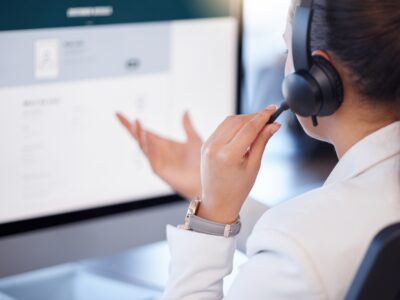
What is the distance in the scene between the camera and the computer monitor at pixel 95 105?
3.50 ft

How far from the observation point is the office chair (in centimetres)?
63

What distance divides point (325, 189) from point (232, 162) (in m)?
0.12

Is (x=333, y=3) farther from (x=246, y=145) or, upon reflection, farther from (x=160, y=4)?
(x=160, y=4)

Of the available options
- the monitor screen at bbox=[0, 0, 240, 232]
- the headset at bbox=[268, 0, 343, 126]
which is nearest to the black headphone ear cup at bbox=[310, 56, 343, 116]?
the headset at bbox=[268, 0, 343, 126]

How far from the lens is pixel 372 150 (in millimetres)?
797

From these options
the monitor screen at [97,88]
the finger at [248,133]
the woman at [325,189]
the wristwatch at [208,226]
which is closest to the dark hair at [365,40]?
the woman at [325,189]

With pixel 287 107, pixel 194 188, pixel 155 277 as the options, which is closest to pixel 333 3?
pixel 287 107

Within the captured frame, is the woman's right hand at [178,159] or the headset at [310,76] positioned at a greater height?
the headset at [310,76]

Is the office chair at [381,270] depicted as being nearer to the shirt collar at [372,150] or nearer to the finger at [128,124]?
the shirt collar at [372,150]

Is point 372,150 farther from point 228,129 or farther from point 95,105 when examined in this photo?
point 95,105

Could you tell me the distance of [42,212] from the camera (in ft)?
3.69

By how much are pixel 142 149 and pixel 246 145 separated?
0.37 metres

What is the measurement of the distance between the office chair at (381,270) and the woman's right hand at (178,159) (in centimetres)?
59

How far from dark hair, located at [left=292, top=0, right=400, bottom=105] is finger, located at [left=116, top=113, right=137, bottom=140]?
0.42 meters
